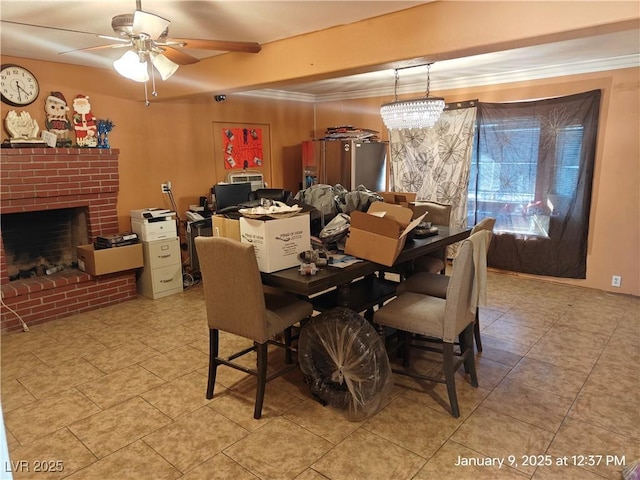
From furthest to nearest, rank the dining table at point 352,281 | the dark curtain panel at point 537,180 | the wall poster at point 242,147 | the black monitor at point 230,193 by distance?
1. the wall poster at point 242,147
2. the black monitor at point 230,193
3. the dark curtain panel at point 537,180
4. the dining table at point 352,281

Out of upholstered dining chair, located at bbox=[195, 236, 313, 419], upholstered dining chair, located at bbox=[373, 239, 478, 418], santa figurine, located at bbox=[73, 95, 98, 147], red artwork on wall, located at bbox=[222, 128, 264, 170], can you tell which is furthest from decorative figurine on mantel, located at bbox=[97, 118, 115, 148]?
upholstered dining chair, located at bbox=[373, 239, 478, 418]

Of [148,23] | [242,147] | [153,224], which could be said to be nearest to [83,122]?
[153,224]

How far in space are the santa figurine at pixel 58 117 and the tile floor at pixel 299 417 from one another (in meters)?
1.89

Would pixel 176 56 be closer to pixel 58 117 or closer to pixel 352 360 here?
pixel 58 117

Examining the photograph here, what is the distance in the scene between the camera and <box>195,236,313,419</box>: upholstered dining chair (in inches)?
86.7

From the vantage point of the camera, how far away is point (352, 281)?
116 inches

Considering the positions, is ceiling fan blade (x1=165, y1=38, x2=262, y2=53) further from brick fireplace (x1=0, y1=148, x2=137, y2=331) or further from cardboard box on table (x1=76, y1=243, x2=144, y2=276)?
cardboard box on table (x1=76, y1=243, x2=144, y2=276)

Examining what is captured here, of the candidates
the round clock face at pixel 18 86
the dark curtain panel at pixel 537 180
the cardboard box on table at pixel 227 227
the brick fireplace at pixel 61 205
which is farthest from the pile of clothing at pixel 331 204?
the round clock face at pixel 18 86

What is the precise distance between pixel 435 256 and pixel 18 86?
409 cm

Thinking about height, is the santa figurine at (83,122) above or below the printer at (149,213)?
above

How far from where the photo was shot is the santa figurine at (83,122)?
163 inches

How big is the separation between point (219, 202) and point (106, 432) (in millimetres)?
3152

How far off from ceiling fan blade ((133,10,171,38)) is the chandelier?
6.82ft

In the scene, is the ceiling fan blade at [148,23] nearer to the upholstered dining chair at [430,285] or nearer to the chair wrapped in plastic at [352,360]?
the chair wrapped in plastic at [352,360]
